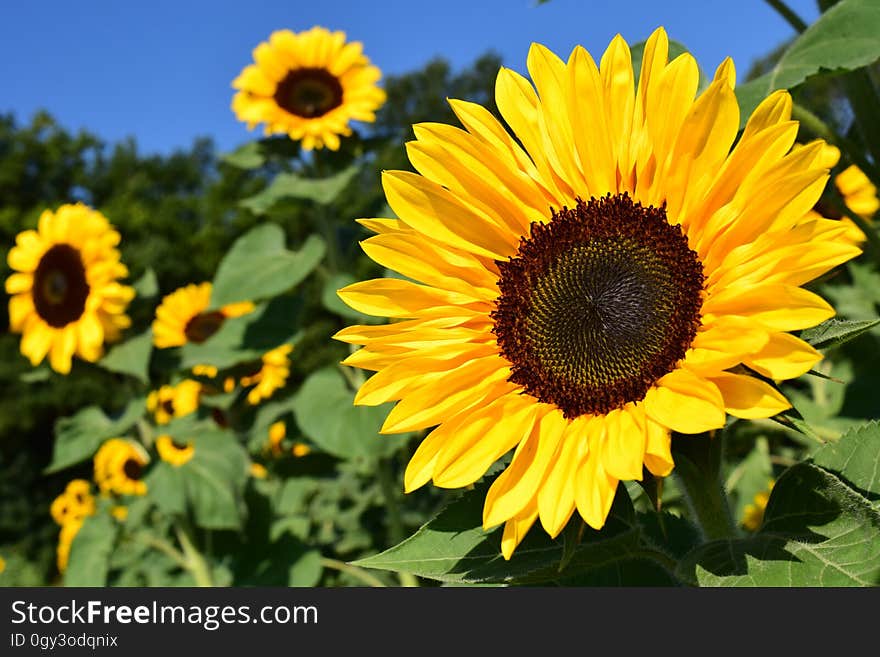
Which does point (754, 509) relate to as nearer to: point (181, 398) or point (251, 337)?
point (251, 337)

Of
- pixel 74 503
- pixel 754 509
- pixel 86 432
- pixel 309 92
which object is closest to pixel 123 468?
pixel 86 432

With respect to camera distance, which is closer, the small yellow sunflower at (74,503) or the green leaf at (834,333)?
the green leaf at (834,333)

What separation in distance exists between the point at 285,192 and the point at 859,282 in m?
2.20

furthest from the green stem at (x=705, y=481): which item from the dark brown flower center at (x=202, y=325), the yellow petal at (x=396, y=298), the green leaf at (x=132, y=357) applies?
the dark brown flower center at (x=202, y=325)

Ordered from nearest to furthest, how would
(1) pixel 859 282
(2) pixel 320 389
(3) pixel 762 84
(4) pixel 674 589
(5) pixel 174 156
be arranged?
(4) pixel 674 589 → (3) pixel 762 84 → (1) pixel 859 282 → (2) pixel 320 389 → (5) pixel 174 156

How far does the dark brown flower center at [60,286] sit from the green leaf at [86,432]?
0.45 m

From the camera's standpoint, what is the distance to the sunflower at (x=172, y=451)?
349cm

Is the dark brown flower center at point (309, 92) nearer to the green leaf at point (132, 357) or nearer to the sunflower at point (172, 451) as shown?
the green leaf at point (132, 357)

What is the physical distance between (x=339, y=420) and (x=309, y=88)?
1.57 metres

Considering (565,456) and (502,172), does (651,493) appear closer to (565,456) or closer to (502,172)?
(565,456)

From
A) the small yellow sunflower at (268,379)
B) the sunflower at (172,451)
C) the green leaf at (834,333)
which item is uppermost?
the small yellow sunflower at (268,379)

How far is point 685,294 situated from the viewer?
119 cm

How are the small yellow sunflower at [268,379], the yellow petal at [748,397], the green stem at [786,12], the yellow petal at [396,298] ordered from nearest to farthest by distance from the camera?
1. the yellow petal at [748,397]
2. the yellow petal at [396,298]
3. the green stem at [786,12]
4. the small yellow sunflower at [268,379]

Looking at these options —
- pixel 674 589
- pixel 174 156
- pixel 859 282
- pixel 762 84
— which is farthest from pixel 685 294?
pixel 174 156
